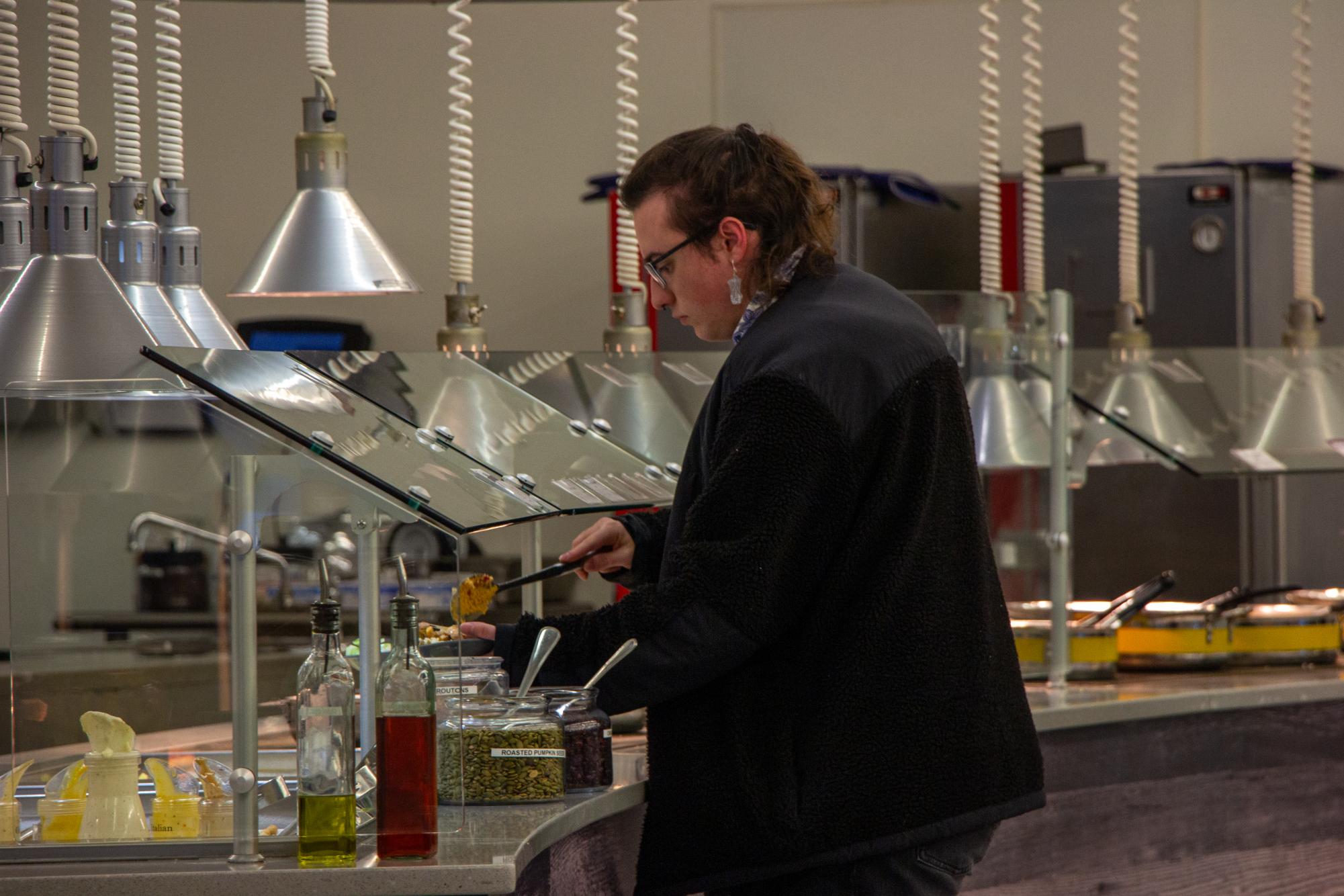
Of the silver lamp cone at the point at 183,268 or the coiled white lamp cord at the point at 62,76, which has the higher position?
the coiled white lamp cord at the point at 62,76

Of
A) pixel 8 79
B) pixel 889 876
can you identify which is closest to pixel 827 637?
pixel 889 876

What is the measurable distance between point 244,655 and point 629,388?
1134 millimetres

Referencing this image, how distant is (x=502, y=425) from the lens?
2326 millimetres

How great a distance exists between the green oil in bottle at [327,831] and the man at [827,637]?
0.31 m

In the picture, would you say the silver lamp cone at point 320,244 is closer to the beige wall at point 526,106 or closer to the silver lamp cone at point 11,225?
the silver lamp cone at point 11,225

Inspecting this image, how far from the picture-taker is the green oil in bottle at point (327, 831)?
1604mm

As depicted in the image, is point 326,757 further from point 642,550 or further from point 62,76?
point 62,76

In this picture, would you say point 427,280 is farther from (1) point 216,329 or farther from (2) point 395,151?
(1) point 216,329

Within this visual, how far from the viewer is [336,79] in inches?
226

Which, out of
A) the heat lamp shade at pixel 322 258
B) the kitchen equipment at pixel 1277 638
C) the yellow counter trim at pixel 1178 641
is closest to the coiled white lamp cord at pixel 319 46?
the heat lamp shade at pixel 322 258

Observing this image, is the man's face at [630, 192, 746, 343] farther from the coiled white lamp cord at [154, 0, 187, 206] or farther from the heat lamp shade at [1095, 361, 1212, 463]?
the heat lamp shade at [1095, 361, 1212, 463]

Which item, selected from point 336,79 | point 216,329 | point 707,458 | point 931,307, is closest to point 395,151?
point 336,79

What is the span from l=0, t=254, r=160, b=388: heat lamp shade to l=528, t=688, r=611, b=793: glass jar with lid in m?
0.61

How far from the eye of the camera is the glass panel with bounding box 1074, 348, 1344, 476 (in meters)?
3.13
